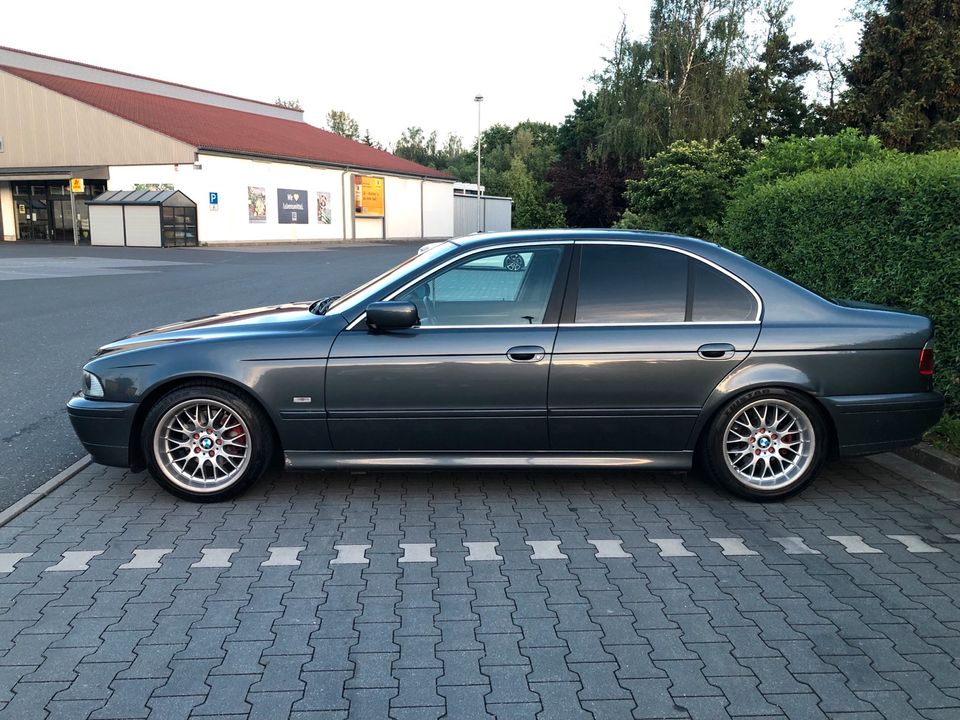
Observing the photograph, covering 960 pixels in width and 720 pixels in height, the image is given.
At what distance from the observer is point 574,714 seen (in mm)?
2867

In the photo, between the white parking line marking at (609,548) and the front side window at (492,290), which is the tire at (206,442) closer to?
the front side window at (492,290)

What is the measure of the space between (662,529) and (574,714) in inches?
74.6

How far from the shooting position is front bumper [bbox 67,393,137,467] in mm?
4914

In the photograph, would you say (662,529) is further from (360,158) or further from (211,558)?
(360,158)

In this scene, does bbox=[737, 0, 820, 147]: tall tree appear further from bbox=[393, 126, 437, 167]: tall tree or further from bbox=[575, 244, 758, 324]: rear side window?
bbox=[393, 126, 437, 167]: tall tree

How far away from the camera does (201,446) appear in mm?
4969

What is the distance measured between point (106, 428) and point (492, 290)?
7.87 ft

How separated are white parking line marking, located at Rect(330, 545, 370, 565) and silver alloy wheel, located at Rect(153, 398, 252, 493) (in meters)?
0.98

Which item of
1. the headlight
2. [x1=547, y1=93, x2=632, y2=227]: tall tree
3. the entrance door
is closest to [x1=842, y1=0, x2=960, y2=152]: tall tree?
[x1=547, y1=93, x2=632, y2=227]: tall tree

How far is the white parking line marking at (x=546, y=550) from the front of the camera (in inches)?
166

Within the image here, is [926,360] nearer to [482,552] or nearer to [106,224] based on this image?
[482,552]

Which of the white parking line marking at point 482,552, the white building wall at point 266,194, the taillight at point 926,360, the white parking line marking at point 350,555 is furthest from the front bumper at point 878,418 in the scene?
the white building wall at point 266,194

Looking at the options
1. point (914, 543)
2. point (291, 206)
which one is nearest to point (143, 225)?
point (291, 206)

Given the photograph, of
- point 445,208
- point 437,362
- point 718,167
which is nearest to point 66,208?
point 445,208
